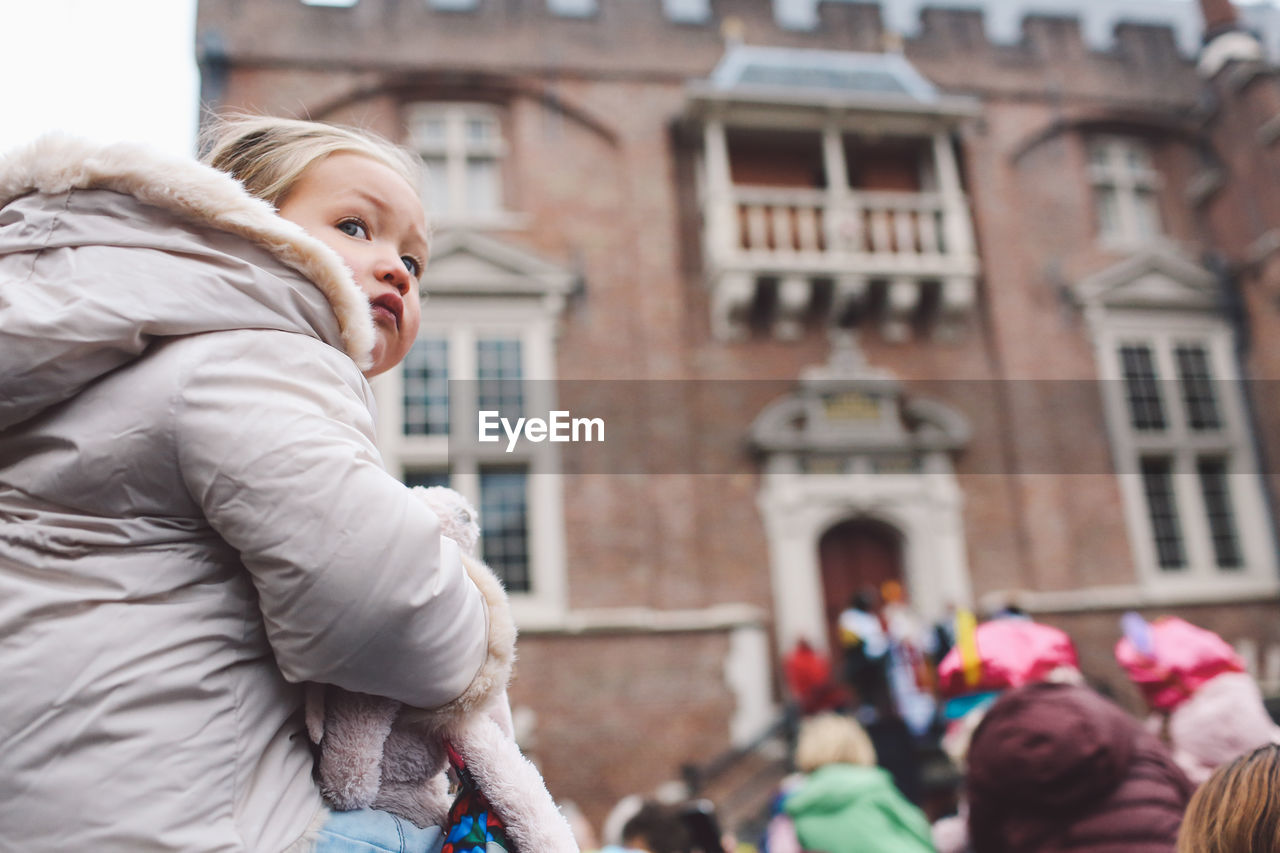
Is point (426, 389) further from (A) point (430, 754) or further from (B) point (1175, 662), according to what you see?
(A) point (430, 754)

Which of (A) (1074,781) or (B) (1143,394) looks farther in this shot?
(B) (1143,394)

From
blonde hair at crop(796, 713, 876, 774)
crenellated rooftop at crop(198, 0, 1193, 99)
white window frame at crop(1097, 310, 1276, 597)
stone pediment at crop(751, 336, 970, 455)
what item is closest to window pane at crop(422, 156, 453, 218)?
crenellated rooftop at crop(198, 0, 1193, 99)

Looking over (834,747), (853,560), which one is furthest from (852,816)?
(853,560)

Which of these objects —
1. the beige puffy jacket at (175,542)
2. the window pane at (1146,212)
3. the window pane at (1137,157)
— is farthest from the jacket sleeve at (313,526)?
the window pane at (1137,157)

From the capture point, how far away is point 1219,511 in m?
13.8

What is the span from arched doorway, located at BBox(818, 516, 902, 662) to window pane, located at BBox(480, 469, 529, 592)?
3.78 metres

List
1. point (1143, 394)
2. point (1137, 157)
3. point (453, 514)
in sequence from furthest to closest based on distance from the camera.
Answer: point (1137, 157) → point (1143, 394) → point (453, 514)

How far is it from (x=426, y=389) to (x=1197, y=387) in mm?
10509

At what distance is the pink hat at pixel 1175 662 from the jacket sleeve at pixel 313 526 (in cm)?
287

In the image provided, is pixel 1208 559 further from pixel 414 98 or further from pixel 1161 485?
pixel 414 98

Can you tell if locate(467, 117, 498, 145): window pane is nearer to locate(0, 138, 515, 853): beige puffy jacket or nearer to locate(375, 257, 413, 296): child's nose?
locate(375, 257, 413, 296): child's nose

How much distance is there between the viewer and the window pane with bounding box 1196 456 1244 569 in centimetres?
1362

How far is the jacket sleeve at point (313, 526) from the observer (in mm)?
1036

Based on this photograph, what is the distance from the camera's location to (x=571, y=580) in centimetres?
1159
